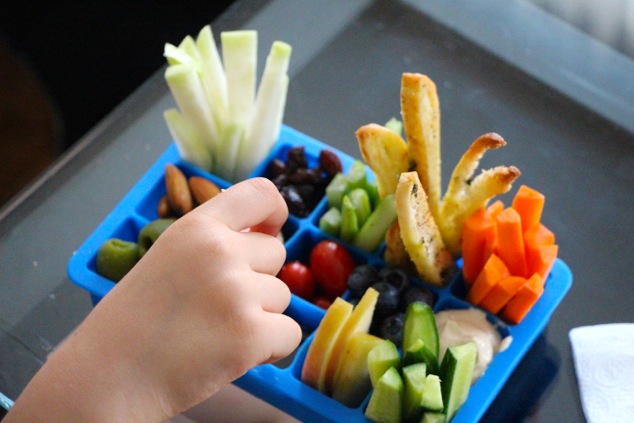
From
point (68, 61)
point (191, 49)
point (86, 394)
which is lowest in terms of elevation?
point (68, 61)

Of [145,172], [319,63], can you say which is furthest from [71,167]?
[319,63]

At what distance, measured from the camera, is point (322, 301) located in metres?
1.08

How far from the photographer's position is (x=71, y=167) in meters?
1.29

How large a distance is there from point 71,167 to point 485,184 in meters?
0.63

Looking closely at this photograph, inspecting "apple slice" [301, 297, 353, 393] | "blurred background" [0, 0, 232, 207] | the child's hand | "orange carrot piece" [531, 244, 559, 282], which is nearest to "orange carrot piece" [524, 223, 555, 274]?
"orange carrot piece" [531, 244, 559, 282]

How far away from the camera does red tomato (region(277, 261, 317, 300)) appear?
3.55ft

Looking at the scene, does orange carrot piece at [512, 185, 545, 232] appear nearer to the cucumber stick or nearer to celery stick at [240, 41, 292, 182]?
the cucumber stick

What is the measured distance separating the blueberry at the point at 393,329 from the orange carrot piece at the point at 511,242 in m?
0.14

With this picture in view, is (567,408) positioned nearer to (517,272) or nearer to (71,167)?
(517,272)

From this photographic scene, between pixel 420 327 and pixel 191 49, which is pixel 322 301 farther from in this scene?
pixel 191 49

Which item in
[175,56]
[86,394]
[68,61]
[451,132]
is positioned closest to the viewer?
[86,394]

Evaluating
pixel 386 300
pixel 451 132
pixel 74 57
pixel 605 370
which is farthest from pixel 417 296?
pixel 74 57

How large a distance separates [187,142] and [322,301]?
291 mm

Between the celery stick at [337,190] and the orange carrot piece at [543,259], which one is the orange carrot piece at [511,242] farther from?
the celery stick at [337,190]
